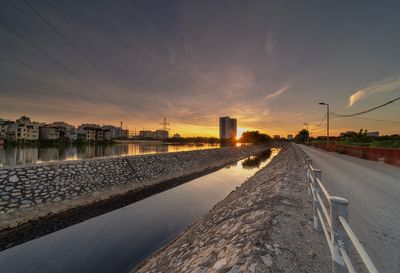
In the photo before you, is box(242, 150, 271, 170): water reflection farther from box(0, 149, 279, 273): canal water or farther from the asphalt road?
the asphalt road

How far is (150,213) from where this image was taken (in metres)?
11.2

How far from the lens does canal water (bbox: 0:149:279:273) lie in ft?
21.6

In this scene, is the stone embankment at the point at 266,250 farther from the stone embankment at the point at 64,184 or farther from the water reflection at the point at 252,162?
the water reflection at the point at 252,162

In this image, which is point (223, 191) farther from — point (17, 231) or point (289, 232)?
point (17, 231)

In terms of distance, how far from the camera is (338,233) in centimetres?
256

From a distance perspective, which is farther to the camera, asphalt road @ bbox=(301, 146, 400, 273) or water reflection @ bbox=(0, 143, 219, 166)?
water reflection @ bbox=(0, 143, 219, 166)

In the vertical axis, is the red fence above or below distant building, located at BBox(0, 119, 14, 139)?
below

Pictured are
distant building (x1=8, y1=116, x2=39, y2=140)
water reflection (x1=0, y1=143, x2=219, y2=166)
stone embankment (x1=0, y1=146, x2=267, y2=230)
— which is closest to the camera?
stone embankment (x1=0, y1=146, x2=267, y2=230)

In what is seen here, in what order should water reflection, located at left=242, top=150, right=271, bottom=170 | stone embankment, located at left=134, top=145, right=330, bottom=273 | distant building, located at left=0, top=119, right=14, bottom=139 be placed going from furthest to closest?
distant building, located at left=0, top=119, right=14, bottom=139, water reflection, located at left=242, top=150, right=271, bottom=170, stone embankment, located at left=134, top=145, right=330, bottom=273

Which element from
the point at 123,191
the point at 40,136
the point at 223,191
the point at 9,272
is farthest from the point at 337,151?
the point at 40,136

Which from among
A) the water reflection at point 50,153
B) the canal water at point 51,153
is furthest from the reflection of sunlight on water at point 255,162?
the water reflection at point 50,153

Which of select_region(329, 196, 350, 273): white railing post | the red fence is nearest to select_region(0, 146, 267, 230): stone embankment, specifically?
select_region(329, 196, 350, 273): white railing post

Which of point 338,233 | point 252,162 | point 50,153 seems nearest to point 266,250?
point 338,233

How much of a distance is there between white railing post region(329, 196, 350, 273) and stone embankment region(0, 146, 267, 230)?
1288 cm
